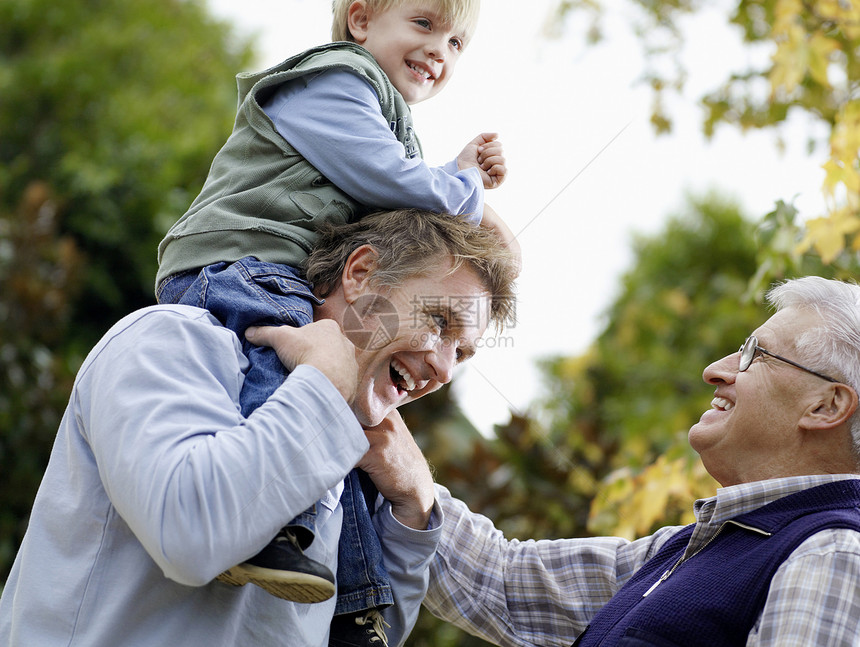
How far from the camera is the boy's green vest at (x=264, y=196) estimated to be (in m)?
1.60

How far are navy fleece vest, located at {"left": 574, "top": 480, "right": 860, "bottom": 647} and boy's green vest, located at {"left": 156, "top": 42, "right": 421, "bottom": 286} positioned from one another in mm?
902

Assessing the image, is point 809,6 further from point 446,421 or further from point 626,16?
point 446,421

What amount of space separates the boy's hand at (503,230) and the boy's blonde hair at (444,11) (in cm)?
37

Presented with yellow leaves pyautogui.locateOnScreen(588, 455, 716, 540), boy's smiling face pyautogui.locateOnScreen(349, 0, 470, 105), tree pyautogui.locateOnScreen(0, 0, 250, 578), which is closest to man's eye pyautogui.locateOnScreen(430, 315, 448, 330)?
boy's smiling face pyautogui.locateOnScreen(349, 0, 470, 105)

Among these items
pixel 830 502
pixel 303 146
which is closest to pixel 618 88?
pixel 303 146

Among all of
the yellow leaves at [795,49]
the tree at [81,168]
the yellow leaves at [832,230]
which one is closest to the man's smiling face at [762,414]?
the yellow leaves at [832,230]

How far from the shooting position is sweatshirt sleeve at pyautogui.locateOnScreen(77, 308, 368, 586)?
118 cm

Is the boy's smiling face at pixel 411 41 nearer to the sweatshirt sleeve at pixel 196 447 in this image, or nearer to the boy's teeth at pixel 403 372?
the boy's teeth at pixel 403 372

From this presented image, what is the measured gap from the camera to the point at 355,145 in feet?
5.23

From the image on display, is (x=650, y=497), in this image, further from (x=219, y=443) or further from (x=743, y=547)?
(x=219, y=443)

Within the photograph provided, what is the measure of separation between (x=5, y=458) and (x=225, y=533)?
3.59 metres

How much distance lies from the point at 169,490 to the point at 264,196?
0.64m

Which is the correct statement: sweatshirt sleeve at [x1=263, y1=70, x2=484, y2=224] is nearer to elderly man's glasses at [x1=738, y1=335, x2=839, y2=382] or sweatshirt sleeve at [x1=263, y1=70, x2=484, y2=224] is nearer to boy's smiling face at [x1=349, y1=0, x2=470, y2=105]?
boy's smiling face at [x1=349, y1=0, x2=470, y2=105]

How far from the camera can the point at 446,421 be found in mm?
3895
